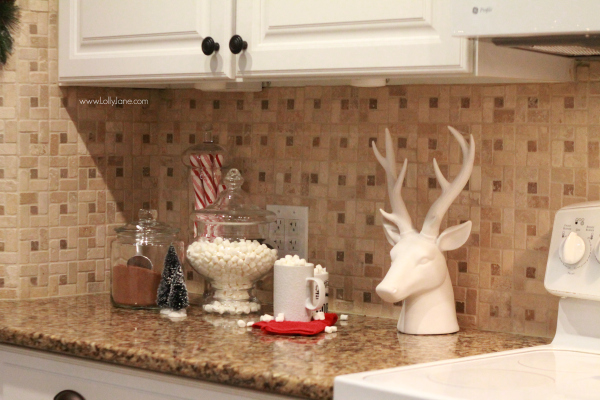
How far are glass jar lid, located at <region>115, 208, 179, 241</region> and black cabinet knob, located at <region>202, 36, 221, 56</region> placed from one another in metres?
0.44

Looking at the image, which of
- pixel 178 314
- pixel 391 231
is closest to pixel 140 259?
pixel 178 314

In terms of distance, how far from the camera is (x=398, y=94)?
6.02 ft

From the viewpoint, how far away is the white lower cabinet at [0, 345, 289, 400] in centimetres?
143

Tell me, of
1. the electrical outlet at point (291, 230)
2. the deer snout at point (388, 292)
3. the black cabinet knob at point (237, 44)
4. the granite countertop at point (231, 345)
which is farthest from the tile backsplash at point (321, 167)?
the black cabinet knob at point (237, 44)

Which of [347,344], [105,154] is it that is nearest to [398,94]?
[347,344]

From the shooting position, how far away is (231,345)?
1.52 meters

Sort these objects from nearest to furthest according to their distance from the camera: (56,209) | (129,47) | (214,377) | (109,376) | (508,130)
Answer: (214,377) → (109,376) → (508,130) → (129,47) → (56,209)

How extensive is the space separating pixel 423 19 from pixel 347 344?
1.98 ft

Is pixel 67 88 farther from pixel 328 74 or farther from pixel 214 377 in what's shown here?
pixel 214 377

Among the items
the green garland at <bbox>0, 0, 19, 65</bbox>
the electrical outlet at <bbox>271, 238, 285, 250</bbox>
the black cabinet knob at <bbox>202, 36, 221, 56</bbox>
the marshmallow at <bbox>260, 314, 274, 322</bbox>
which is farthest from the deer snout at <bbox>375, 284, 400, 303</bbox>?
the green garland at <bbox>0, 0, 19, 65</bbox>

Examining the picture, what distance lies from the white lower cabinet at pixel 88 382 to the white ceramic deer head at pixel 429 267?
39 centimetres

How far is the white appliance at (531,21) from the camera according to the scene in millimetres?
1201

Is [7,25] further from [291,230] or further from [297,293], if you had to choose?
[297,293]

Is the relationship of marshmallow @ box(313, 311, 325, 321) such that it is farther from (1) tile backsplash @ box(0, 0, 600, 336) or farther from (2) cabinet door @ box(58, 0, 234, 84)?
(2) cabinet door @ box(58, 0, 234, 84)
